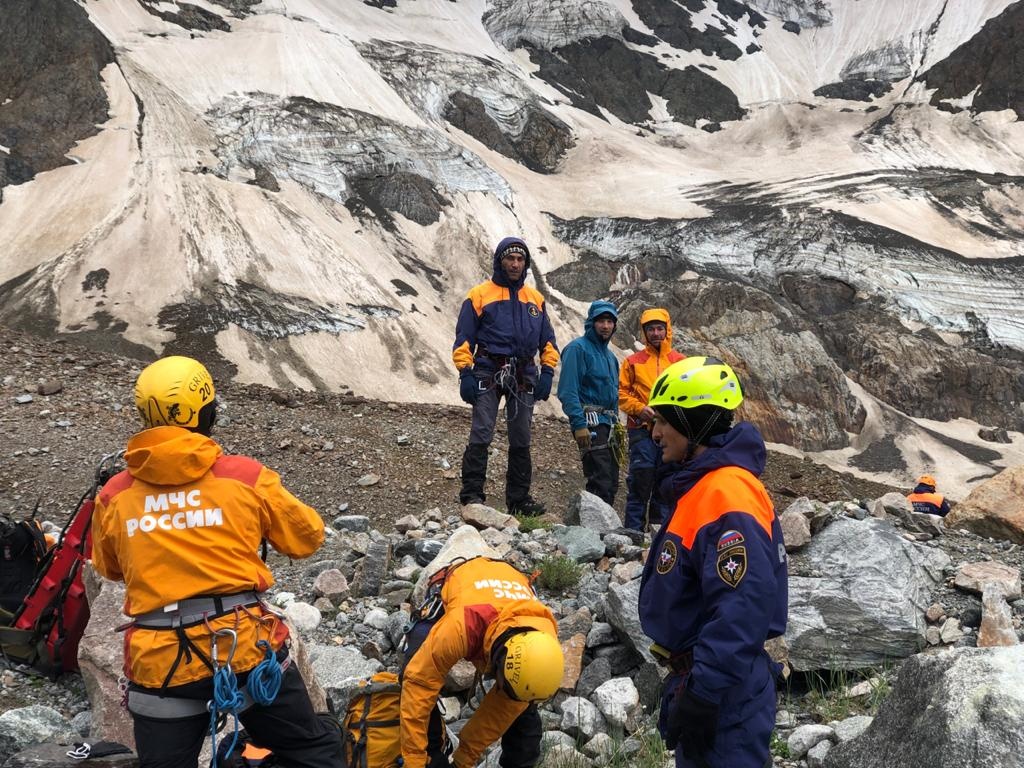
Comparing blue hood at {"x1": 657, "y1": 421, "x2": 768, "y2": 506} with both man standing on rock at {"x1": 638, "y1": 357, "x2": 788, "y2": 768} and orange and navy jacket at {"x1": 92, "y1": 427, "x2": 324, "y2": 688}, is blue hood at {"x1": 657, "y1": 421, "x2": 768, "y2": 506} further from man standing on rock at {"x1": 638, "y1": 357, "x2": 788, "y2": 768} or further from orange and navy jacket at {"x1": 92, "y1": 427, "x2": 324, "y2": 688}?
orange and navy jacket at {"x1": 92, "y1": 427, "x2": 324, "y2": 688}

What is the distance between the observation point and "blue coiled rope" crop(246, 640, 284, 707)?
2887 millimetres

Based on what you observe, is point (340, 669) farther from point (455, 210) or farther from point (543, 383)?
point (455, 210)

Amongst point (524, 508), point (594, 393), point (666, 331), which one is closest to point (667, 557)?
point (666, 331)

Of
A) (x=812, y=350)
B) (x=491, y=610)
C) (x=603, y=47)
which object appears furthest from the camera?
(x=603, y=47)

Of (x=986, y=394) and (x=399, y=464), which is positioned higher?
(x=399, y=464)

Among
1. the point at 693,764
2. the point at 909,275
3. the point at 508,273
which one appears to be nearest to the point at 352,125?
the point at 909,275

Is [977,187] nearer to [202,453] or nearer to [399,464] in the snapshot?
[399,464]

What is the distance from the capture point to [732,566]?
8.59 ft

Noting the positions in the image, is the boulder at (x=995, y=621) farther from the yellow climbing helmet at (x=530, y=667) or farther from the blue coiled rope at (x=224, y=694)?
the blue coiled rope at (x=224, y=694)

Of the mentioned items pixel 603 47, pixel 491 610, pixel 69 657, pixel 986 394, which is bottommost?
pixel 986 394

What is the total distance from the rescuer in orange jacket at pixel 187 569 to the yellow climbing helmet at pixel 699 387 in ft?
5.13

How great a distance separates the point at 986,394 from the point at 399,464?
102ft

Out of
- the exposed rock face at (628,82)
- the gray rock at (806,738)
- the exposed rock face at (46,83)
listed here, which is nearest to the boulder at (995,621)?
the gray rock at (806,738)

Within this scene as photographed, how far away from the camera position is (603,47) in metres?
60.3
